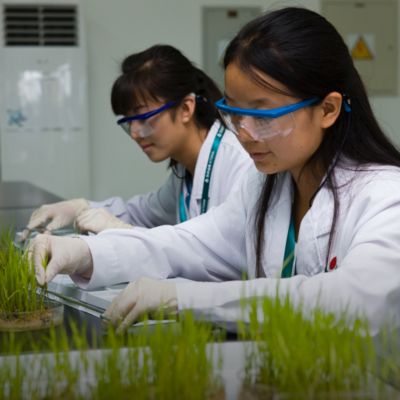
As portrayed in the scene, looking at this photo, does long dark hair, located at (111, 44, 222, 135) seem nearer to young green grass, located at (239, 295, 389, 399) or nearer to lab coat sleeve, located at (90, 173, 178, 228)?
lab coat sleeve, located at (90, 173, 178, 228)

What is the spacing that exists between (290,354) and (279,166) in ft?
2.46

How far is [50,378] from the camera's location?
3.33 feet

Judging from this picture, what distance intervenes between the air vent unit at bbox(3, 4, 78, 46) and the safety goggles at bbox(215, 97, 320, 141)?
419cm

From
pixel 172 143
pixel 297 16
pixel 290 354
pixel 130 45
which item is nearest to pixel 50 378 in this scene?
pixel 290 354

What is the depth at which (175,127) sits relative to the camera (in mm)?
2678

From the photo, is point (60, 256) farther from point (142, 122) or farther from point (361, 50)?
point (361, 50)

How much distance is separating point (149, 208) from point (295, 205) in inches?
55.6

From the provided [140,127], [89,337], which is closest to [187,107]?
[140,127]

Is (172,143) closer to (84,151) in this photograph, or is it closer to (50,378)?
(50,378)

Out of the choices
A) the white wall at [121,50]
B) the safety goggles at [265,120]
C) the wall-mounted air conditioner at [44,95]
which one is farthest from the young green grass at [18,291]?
the white wall at [121,50]

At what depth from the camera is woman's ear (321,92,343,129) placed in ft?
5.50

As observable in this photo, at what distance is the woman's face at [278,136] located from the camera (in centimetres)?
162

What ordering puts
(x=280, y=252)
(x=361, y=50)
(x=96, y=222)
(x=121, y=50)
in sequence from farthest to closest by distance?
1. (x=361, y=50)
2. (x=121, y=50)
3. (x=96, y=222)
4. (x=280, y=252)

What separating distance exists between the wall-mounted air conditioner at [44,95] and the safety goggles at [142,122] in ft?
10.2
